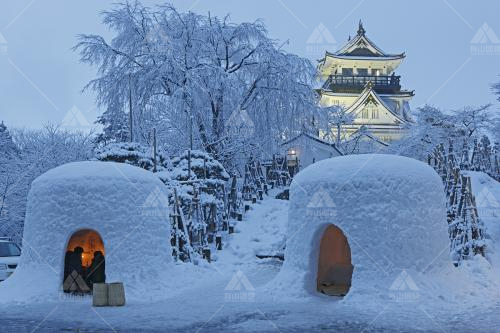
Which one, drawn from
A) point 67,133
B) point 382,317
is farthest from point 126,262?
point 67,133

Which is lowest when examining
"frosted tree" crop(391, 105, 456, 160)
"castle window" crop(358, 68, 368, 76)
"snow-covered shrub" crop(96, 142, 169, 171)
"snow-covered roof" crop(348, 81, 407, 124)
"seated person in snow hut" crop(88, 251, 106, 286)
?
"seated person in snow hut" crop(88, 251, 106, 286)

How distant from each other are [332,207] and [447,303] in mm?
2462

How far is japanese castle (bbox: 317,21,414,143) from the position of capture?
42.8m

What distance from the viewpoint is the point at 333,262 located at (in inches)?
571

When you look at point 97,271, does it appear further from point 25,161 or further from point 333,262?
point 25,161

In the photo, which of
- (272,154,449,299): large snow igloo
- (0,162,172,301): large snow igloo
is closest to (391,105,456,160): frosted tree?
(272,154,449,299): large snow igloo

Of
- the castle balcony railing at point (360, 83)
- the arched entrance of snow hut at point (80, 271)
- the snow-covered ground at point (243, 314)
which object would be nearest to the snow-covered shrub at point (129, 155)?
the arched entrance of snow hut at point (80, 271)

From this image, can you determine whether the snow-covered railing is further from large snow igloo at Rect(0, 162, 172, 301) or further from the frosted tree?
the frosted tree

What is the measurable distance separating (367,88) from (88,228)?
32.8m

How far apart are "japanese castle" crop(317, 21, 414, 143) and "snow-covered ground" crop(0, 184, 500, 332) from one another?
92.9ft

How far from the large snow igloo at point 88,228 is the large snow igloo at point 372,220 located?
269cm

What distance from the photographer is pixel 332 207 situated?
451 inches

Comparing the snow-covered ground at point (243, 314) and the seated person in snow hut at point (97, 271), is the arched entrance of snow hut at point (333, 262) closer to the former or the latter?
the snow-covered ground at point (243, 314)

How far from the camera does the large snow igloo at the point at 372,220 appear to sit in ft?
36.2
